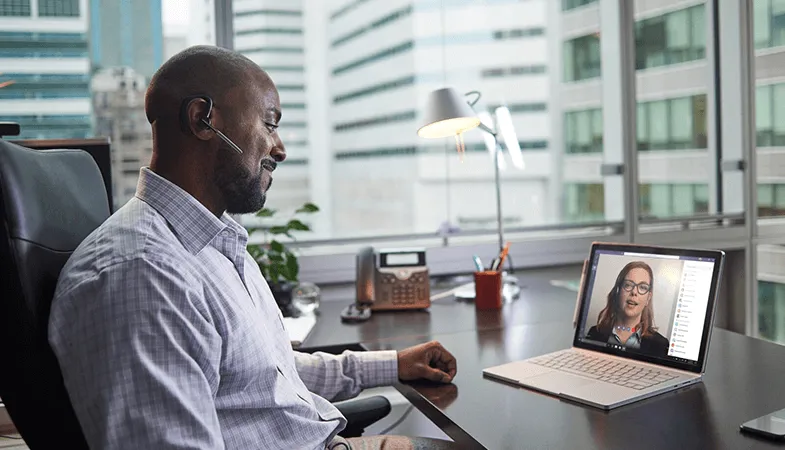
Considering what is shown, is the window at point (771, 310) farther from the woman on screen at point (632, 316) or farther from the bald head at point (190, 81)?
the bald head at point (190, 81)

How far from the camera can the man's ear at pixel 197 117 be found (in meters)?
1.17

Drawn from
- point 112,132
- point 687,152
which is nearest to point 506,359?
point 112,132

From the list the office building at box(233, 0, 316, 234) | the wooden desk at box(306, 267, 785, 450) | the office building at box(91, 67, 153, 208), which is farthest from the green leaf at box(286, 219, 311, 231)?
the office building at box(91, 67, 153, 208)

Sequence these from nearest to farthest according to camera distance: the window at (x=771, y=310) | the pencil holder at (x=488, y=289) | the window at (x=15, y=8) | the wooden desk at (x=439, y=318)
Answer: the wooden desk at (x=439, y=318) → the pencil holder at (x=488, y=289) → the window at (x=15, y=8) → the window at (x=771, y=310)

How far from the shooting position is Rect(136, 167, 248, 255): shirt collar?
115 centimetres

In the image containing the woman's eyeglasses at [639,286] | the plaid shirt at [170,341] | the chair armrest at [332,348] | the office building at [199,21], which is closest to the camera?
the plaid shirt at [170,341]

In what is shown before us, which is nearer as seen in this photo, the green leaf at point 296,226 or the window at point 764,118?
the green leaf at point 296,226

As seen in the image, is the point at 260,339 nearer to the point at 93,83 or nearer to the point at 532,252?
the point at 93,83

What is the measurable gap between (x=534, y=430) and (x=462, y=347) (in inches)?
23.2

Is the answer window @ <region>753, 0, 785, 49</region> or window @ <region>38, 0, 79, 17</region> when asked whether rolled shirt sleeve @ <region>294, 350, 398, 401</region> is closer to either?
window @ <region>38, 0, 79, 17</region>

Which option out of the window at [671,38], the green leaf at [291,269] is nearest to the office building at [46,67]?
the green leaf at [291,269]

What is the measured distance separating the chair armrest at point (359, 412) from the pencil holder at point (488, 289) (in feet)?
2.35

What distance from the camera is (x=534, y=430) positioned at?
1173 mm

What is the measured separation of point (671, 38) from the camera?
352cm
